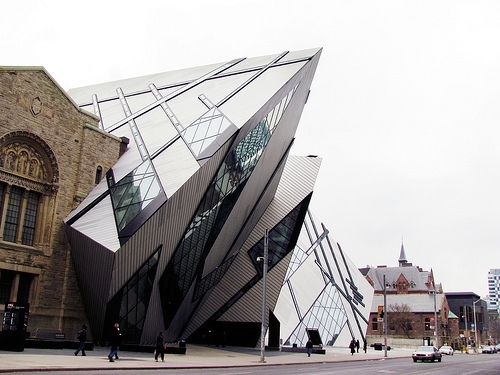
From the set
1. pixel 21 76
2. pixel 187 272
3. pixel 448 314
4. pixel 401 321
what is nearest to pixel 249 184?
pixel 187 272

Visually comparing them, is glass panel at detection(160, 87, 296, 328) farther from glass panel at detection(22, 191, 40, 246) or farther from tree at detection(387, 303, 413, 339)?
tree at detection(387, 303, 413, 339)

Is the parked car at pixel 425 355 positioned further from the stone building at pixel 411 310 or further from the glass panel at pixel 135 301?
the stone building at pixel 411 310

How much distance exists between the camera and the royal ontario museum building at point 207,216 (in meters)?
31.0

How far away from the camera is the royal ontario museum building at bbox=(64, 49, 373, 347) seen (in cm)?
3095

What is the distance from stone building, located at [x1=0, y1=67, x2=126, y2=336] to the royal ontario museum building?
0.96m

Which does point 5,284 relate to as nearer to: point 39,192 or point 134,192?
point 39,192

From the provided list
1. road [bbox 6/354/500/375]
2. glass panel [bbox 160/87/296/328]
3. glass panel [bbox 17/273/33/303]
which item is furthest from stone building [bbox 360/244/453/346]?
glass panel [bbox 17/273/33/303]

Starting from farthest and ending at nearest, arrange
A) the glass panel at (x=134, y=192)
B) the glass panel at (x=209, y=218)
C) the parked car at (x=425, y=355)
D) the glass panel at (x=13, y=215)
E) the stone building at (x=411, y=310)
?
the stone building at (x=411, y=310) < the parked car at (x=425, y=355) < the glass panel at (x=209, y=218) < the glass panel at (x=13, y=215) < the glass panel at (x=134, y=192)

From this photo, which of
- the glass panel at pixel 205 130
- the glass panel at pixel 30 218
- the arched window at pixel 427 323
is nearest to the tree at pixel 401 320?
the arched window at pixel 427 323

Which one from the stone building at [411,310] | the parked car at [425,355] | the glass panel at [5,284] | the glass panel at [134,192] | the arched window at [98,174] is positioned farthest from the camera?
the stone building at [411,310]

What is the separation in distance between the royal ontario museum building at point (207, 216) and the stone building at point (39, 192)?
964mm

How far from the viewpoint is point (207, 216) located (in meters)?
35.7

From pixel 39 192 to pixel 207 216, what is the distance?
10420mm

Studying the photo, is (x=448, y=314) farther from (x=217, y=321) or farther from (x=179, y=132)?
(x=179, y=132)
